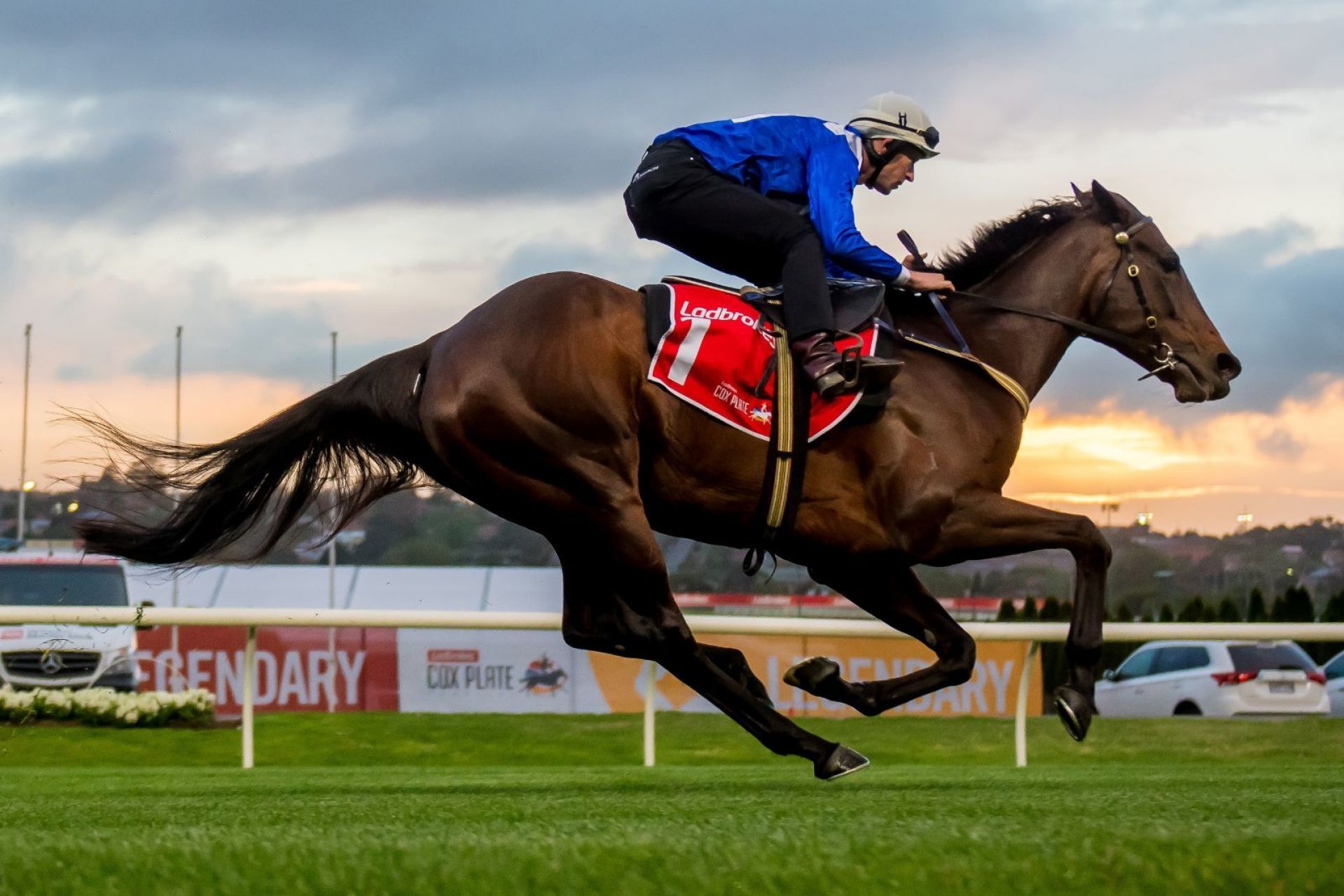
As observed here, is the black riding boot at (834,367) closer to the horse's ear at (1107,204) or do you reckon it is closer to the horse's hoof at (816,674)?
the horse's hoof at (816,674)

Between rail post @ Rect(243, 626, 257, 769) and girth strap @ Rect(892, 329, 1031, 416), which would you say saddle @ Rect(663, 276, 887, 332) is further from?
rail post @ Rect(243, 626, 257, 769)

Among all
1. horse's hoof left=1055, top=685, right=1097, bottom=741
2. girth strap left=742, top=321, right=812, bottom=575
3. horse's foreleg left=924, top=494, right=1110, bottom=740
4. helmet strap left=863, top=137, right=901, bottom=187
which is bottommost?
horse's hoof left=1055, top=685, right=1097, bottom=741

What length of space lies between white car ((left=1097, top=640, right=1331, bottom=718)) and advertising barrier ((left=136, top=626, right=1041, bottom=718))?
2980 mm

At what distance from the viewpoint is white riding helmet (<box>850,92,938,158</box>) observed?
5.33 meters

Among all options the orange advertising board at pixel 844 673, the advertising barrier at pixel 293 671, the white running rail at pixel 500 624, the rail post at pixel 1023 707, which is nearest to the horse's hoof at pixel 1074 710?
the white running rail at pixel 500 624

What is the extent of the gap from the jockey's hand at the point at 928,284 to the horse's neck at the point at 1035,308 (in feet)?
0.50

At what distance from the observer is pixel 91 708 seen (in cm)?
1083

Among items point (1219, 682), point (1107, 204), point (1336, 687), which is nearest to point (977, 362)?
point (1107, 204)

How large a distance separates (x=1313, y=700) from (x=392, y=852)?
47.7 ft

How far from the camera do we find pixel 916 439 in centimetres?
498

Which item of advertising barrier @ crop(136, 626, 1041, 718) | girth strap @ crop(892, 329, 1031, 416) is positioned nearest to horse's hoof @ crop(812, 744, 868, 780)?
girth strap @ crop(892, 329, 1031, 416)

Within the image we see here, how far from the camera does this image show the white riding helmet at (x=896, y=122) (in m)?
5.33

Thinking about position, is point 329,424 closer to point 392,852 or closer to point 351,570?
point 392,852

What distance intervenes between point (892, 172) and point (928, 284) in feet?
1.42
